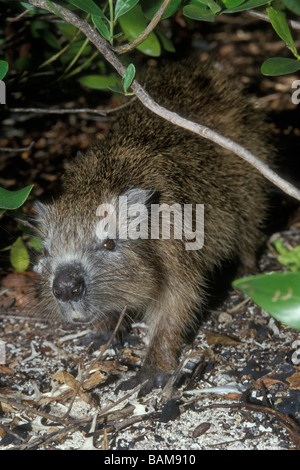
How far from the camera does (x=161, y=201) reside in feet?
14.4

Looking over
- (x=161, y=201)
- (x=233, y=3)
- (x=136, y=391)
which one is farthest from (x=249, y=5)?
(x=136, y=391)

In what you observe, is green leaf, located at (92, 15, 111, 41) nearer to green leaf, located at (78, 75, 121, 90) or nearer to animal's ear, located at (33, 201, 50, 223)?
animal's ear, located at (33, 201, 50, 223)

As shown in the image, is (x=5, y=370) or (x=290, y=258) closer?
(x=5, y=370)

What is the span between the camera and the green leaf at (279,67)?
334 centimetres

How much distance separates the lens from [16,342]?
4.86m

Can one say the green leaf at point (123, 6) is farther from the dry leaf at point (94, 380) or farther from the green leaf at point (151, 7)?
the dry leaf at point (94, 380)

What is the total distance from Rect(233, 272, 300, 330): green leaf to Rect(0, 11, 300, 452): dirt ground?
1524 mm

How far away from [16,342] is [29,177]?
7.64 feet

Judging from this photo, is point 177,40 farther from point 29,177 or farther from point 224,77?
point 29,177

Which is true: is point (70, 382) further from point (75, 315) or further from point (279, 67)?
point (279, 67)

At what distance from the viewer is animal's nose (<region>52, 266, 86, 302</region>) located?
3.94 meters

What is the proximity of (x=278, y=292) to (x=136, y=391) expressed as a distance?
205 centimetres
